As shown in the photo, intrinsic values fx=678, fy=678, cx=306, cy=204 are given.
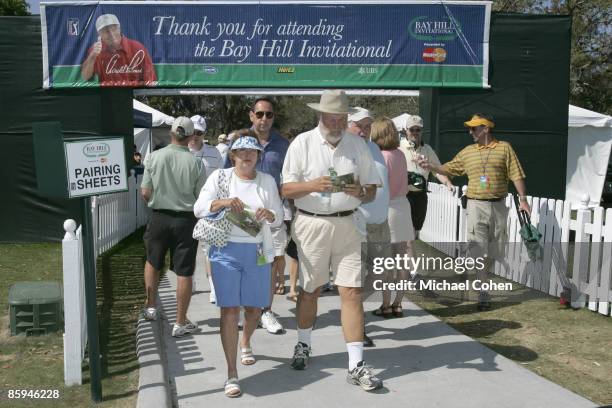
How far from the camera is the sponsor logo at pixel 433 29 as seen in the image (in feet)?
35.6

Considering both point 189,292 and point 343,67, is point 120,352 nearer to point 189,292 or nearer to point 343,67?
point 189,292

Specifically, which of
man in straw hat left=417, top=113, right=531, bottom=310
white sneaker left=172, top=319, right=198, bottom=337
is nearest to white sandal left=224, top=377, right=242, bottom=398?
white sneaker left=172, top=319, right=198, bottom=337

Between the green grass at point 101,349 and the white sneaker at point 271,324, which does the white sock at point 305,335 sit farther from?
the green grass at point 101,349

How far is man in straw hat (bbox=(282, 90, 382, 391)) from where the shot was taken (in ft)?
15.3

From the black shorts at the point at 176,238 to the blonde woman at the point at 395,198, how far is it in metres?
1.85

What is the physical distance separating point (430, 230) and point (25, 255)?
6461 millimetres

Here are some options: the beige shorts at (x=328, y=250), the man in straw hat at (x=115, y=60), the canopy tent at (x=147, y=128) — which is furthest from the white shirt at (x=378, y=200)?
the canopy tent at (x=147, y=128)

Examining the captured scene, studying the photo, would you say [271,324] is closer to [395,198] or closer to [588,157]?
[395,198]

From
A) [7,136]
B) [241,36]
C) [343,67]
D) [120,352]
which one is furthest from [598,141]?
[120,352]

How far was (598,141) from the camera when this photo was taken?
18.5 meters

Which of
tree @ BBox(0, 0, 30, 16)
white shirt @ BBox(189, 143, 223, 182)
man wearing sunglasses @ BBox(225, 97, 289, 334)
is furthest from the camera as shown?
tree @ BBox(0, 0, 30, 16)

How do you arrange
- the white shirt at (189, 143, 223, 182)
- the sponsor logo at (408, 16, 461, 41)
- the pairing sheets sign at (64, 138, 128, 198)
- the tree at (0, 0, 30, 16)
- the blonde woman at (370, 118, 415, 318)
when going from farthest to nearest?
the tree at (0, 0, 30, 16)
the sponsor logo at (408, 16, 461, 41)
the white shirt at (189, 143, 223, 182)
the blonde woman at (370, 118, 415, 318)
the pairing sheets sign at (64, 138, 128, 198)

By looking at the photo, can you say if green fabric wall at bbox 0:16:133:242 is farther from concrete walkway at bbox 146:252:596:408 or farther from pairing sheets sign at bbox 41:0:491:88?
concrete walkway at bbox 146:252:596:408

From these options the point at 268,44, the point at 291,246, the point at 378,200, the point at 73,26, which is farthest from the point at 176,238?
the point at 73,26
